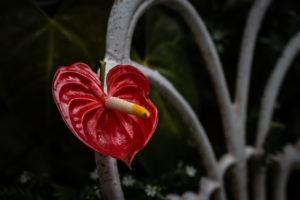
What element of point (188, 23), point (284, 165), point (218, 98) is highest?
point (188, 23)

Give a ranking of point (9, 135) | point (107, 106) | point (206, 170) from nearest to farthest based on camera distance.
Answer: point (107, 106)
point (206, 170)
point (9, 135)

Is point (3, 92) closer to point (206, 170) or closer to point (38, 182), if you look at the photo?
point (38, 182)

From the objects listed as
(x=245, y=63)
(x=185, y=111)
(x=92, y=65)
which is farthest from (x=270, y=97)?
(x=92, y=65)

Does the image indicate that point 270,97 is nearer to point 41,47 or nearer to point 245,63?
point 245,63

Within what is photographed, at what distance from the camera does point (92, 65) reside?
1.24 ft

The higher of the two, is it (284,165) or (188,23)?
(188,23)

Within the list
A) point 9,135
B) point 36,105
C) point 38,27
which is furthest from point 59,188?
point 9,135

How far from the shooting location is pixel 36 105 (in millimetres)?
477

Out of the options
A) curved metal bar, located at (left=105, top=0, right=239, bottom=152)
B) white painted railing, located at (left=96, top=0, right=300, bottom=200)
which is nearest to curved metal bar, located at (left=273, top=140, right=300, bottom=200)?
white painted railing, located at (left=96, top=0, right=300, bottom=200)

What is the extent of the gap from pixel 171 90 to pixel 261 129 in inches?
12.2

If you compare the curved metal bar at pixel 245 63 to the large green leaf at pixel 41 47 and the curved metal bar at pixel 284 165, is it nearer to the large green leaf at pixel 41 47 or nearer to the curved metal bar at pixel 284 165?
the curved metal bar at pixel 284 165

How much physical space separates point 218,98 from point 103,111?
0.32 m

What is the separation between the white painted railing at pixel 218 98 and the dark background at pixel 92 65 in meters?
0.04

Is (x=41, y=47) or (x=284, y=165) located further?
(x=284, y=165)
